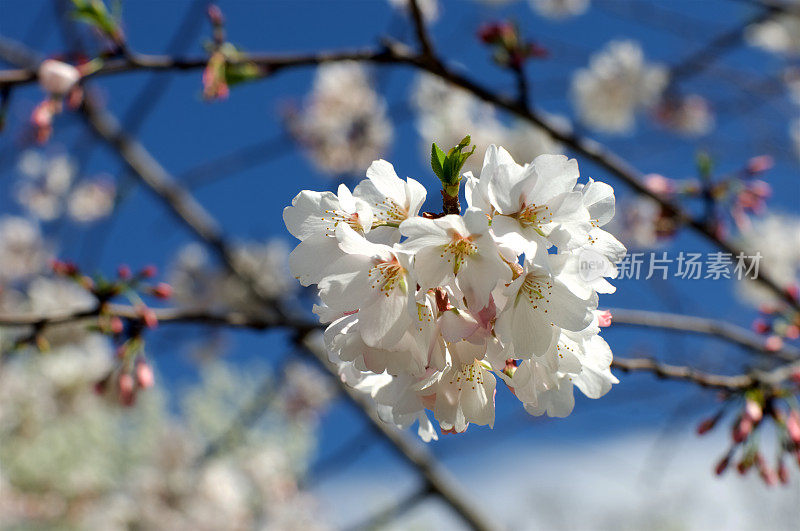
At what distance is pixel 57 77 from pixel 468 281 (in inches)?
60.8

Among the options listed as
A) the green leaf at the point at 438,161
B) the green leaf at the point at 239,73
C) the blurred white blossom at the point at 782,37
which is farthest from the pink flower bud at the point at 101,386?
the blurred white blossom at the point at 782,37

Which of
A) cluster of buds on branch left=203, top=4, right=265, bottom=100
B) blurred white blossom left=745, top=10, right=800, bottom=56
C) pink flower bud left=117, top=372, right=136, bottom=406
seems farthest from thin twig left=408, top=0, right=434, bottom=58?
blurred white blossom left=745, top=10, right=800, bottom=56

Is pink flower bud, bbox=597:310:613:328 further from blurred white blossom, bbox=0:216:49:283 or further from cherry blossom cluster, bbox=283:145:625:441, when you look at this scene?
blurred white blossom, bbox=0:216:49:283

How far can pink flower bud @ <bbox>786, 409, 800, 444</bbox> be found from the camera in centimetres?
141

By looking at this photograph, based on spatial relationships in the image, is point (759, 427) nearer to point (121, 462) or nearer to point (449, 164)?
point (449, 164)

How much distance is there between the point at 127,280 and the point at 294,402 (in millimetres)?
6890

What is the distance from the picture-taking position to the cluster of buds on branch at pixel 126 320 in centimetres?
152

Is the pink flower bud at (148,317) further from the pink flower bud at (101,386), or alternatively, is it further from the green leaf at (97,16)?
the green leaf at (97,16)

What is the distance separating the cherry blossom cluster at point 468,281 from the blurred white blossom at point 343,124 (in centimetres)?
485

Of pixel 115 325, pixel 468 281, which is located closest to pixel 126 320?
pixel 115 325

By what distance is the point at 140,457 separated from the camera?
874 centimetres

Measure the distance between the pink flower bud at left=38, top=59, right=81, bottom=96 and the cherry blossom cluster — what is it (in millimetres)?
1226

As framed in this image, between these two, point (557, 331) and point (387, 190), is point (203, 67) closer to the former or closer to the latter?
point (387, 190)

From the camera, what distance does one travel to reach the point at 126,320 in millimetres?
1591
